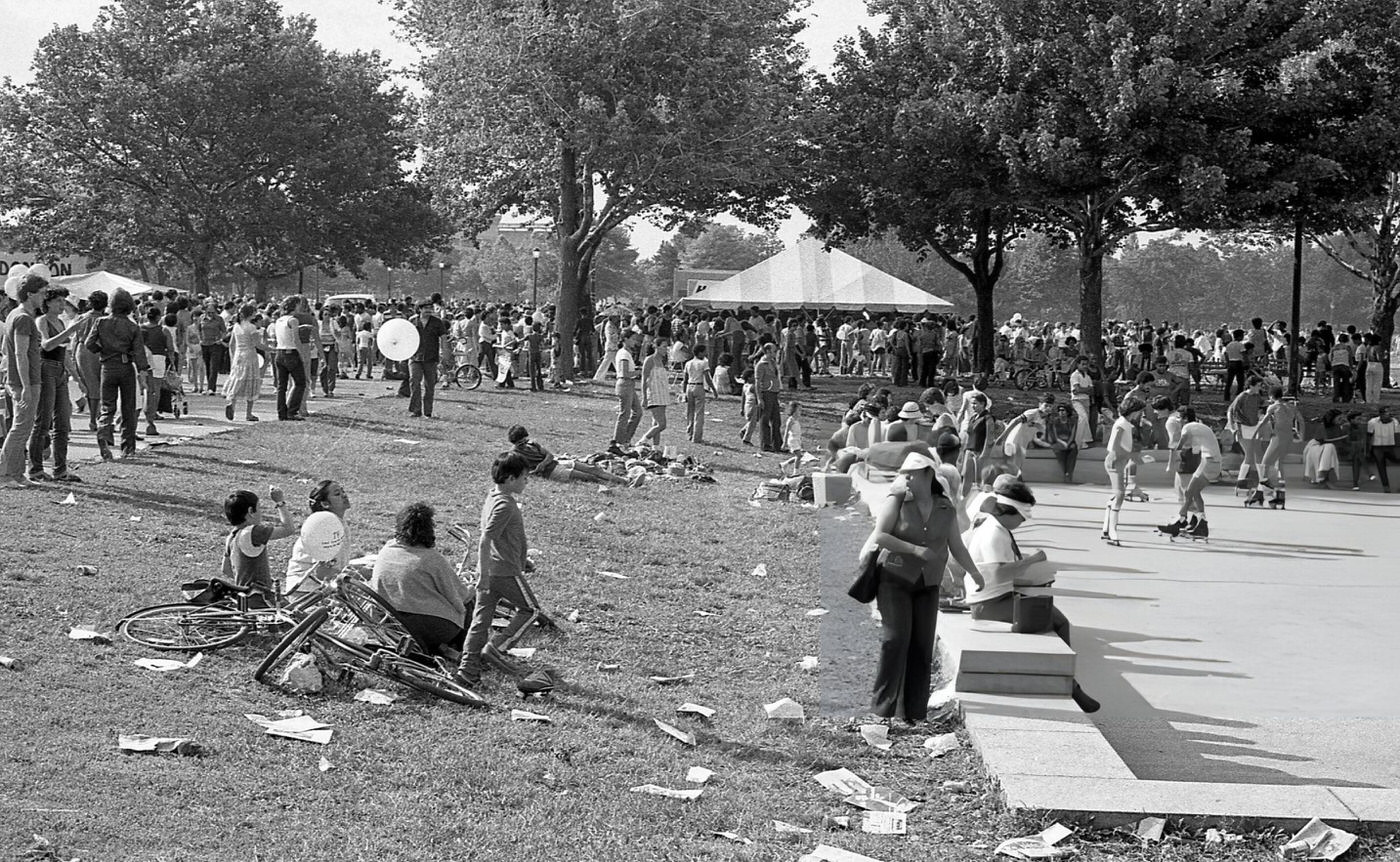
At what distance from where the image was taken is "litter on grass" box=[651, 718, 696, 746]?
761 cm

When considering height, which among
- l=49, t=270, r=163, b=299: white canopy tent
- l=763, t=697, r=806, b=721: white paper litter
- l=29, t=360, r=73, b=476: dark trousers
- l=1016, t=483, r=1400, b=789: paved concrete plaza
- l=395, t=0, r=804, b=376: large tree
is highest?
l=395, t=0, r=804, b=376: large tree

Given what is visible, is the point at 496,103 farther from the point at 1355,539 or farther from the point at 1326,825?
the point at 1326,825

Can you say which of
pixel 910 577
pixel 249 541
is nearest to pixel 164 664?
pixel 249 541

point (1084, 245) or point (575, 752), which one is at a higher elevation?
point (1084, 245)

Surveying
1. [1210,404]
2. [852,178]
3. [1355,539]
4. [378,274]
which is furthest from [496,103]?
[378,274]

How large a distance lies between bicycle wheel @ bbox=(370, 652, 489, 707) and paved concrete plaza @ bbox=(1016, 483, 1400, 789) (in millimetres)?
3522

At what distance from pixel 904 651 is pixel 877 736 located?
51 cm

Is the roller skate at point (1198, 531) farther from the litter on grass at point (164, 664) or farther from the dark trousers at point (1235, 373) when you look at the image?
the dark trousers at point (1235, 373)

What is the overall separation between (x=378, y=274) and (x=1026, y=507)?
119 meters

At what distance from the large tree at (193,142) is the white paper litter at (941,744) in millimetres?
44809

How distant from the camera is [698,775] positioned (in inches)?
277

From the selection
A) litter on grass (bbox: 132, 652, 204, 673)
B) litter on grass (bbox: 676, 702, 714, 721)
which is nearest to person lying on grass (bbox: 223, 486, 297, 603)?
litter on grass (bbox: 132, 652, 204, 673)

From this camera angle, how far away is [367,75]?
55.2m

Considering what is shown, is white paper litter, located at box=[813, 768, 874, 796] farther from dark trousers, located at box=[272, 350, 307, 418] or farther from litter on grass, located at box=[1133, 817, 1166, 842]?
dark trousers, located at box=[272, 350, 307, 418]
